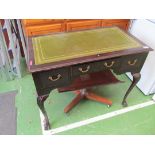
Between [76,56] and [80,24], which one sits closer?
[76,56]

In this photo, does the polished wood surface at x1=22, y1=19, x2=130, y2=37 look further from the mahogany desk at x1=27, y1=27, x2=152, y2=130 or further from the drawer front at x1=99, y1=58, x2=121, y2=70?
the drawer front at x1=99, y1=58, x2=121, y2=70

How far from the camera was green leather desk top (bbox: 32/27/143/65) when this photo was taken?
3.83 ft

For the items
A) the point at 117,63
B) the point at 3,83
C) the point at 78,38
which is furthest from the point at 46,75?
the point at 3,83

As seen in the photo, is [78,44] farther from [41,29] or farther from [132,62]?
[41,29]

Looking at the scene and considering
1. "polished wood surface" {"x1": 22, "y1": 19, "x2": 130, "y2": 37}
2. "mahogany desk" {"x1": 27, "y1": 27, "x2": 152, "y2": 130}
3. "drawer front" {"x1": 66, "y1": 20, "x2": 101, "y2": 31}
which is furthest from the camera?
"drawer front" {"x1": 66, "y1": 20, "x2": 101, "y2": 31}

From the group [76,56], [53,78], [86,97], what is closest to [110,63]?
[76,56]

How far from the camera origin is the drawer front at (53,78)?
112 cm

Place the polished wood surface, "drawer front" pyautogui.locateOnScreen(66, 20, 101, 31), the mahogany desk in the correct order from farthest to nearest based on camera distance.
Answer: "drawer front" pyautogui.locateOnScreen(66, 20, 101, 31), the polished wood surface, the mahogany desk

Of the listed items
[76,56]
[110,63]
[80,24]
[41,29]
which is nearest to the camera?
[76,56]

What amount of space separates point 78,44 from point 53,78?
35 centimetres

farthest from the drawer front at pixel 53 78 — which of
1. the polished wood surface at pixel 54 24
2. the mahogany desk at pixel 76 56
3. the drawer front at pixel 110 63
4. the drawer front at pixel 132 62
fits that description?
the polished wood surface at pixel 54 24

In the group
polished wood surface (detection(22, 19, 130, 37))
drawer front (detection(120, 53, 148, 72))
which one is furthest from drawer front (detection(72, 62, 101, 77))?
polished wood surface (detection(22, 19, 130, 37))

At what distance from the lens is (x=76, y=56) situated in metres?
Result: 1.16
